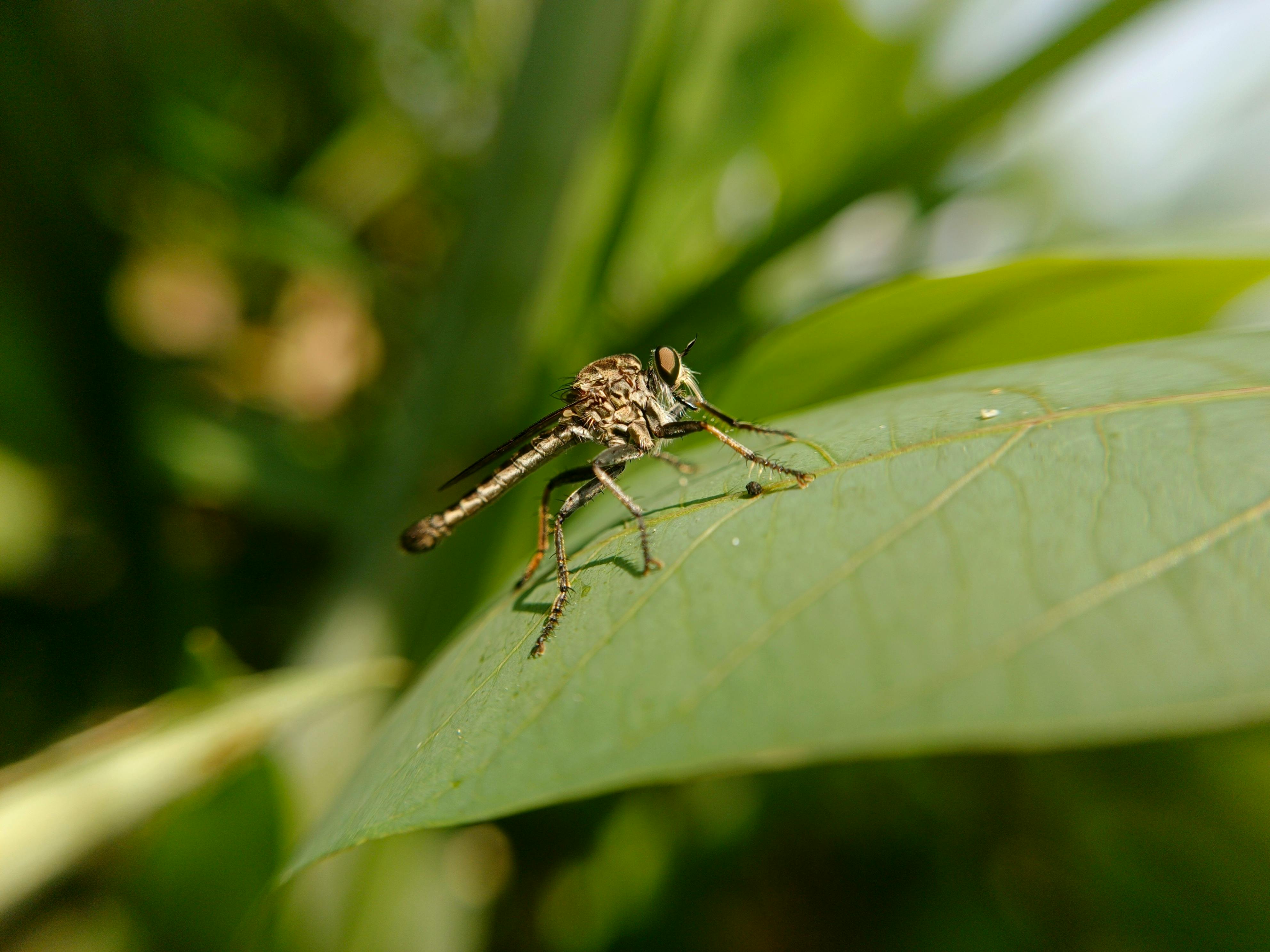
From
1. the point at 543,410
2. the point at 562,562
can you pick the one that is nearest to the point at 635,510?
the point at 562,562

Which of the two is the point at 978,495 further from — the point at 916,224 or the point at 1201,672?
the point at 916,224

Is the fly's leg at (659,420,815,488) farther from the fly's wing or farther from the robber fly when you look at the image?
the fly's wing

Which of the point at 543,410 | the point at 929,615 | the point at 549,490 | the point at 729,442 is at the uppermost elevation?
the point at 543,410

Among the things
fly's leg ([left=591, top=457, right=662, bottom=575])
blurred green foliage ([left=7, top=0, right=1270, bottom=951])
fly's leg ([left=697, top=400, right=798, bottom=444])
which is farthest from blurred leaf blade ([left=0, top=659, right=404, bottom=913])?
→ fly's leg ([left=697, top=400, right=798, bottom=444])

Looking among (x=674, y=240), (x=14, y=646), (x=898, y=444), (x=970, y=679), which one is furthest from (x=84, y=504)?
(x=970, y=679)

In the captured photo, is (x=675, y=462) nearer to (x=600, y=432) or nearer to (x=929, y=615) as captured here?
(x=600, y=432)
